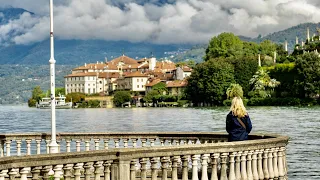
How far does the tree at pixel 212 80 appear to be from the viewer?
17244 cm

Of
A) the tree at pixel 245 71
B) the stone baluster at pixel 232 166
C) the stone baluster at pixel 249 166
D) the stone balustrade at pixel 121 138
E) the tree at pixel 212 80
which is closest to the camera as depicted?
the stone baluster at pixel 232 166

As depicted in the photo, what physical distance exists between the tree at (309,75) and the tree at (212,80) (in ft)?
69.7

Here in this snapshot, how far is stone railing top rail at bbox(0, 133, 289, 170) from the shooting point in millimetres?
10785

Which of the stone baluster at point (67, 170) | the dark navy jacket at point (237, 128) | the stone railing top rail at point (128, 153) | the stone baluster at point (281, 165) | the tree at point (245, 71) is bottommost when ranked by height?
the stone baluster at point (281, 165)

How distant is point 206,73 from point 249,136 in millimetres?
160594

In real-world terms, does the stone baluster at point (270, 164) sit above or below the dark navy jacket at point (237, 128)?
below

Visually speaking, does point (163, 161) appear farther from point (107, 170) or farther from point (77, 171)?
point (77, 171)

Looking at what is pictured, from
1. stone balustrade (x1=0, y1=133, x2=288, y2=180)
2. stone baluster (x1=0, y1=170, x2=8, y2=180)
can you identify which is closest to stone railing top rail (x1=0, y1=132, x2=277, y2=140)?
stone balustrade (x1=0, y1=133, x2=288, y2=180)

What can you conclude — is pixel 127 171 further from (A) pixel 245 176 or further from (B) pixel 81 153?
(A) pixel 245 176

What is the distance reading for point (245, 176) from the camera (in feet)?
45.3

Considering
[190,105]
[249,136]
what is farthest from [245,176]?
[190,105]

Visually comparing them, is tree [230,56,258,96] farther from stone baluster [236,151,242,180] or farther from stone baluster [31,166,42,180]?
stone baluster [31,166,42,180]

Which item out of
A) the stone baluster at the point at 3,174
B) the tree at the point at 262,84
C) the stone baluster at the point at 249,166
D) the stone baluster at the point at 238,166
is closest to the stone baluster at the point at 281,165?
the stone baluster at the point at 249,166

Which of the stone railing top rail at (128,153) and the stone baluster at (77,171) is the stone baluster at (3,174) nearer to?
the stone railing top rail at (128,153)
